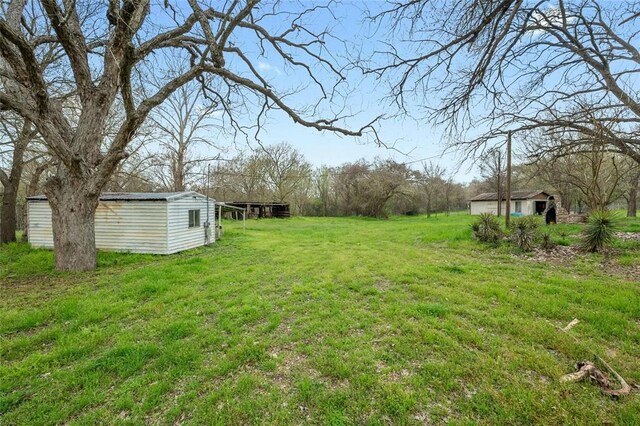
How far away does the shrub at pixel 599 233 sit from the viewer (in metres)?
7.43

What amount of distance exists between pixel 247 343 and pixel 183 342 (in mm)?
746

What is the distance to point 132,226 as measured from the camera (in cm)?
962

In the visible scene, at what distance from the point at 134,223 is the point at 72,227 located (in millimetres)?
2957

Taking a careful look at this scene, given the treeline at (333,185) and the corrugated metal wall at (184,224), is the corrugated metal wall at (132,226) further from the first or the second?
the treeline at (333,185)

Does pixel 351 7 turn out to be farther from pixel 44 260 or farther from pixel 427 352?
pixel 44 260

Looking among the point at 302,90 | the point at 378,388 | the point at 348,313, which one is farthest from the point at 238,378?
the point at 302,90

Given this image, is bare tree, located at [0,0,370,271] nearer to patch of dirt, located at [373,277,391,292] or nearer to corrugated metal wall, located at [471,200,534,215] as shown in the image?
patch of dirt, located at [373,277,391,292]

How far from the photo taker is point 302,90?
7043 mm

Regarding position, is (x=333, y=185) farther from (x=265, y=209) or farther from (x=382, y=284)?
(x=382, y=284)

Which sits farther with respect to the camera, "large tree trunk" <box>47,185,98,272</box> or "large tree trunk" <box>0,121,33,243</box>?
"large tree trunk" <box>0,121,33,243</box>

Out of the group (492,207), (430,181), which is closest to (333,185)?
(430,181)

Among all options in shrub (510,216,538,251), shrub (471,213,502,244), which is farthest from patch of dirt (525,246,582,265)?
shrub (471,213,502,244)

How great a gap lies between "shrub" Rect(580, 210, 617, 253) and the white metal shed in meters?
12.4

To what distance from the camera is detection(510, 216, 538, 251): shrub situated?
26.7ft
